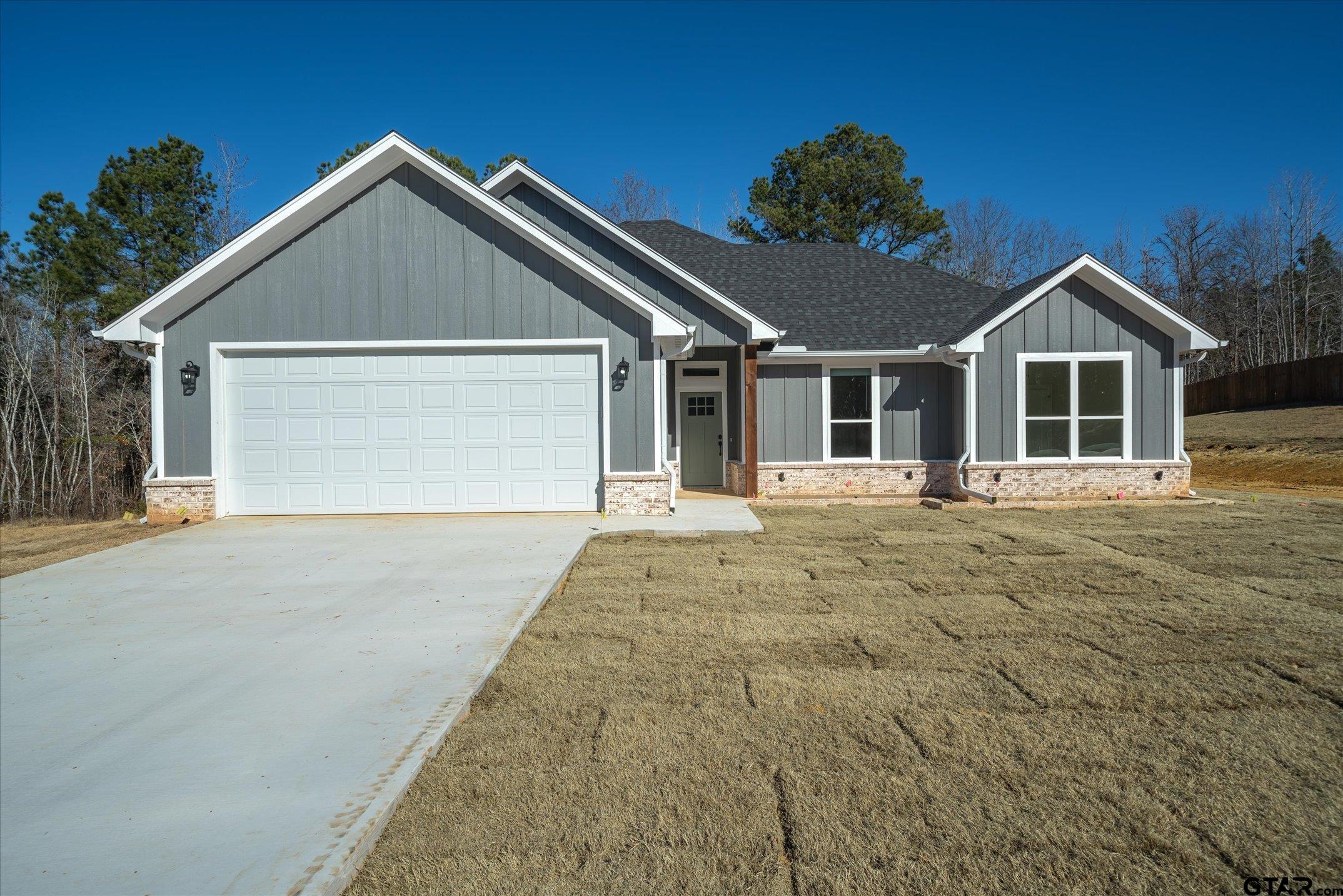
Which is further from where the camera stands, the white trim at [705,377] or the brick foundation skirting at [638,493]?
the white trim at [705,377]

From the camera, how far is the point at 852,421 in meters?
14.1

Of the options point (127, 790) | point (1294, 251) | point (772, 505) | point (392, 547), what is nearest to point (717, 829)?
point (127, 790)

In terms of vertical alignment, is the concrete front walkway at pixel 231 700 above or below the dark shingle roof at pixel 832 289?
below

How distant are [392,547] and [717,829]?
6760 millimetres

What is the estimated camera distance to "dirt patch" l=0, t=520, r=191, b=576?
335 inches

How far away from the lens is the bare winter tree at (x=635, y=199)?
112ft

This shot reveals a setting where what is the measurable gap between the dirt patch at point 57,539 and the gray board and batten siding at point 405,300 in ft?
3.58

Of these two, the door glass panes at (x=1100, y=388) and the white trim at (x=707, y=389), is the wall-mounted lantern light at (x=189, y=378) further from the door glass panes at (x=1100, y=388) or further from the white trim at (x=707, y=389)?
the door glass panes at (x=1100, y=388)

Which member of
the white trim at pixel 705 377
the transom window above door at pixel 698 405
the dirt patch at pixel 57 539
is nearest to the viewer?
the dirt patch at pixel 57 539

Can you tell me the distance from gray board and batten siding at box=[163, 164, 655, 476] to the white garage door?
0.38 m

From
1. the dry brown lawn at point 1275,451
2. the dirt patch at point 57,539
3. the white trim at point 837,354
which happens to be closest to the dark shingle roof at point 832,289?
the white trim at point 837,354

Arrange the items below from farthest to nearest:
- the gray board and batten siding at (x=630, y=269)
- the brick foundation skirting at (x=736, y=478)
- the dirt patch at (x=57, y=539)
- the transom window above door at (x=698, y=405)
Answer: the transom window above door at (x=698, y=405) → the brick foundation skirting at (x=736, y=478) → the gray board and batten siding at (x=630, y=269) → the dirt patch at (x=57, y=539)

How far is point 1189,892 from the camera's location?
2396 mm

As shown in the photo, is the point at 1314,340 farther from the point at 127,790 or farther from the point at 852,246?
the point at 127,790
